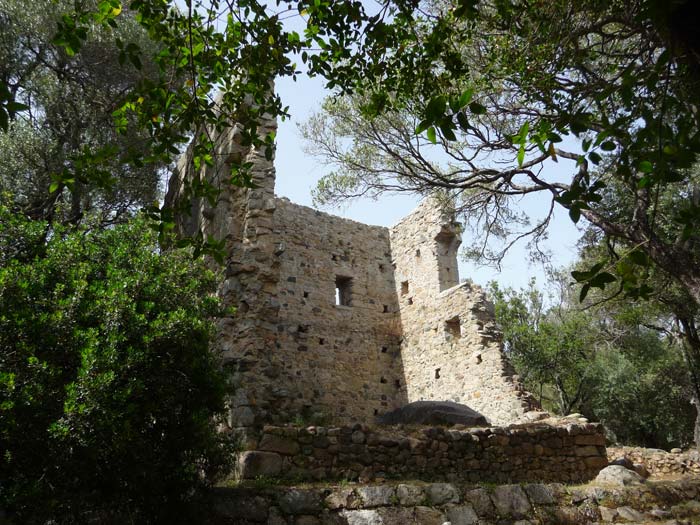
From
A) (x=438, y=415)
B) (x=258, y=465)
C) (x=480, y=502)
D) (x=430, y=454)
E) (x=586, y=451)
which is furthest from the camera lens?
(x=438, y=415)

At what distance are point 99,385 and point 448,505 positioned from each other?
11.6 feet

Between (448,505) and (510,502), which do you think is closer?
(448,505)

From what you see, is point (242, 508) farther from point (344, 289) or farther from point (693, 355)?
point (693, 355)

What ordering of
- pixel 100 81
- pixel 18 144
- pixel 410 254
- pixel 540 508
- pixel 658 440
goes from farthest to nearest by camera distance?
pixel 658 440 → pixel 410 254 → pixel 100 81 → pixel 18 144 → pixel 540 508

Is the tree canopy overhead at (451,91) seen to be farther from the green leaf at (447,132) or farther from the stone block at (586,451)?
the stone block at (586,451)

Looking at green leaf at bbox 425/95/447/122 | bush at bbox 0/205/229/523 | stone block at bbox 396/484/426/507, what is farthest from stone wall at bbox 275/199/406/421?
green leaf at bbox 425/95/447/122

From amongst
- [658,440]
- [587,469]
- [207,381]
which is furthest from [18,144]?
[658,440]

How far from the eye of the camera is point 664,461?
11.0 metres

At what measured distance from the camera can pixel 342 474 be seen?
6457mm

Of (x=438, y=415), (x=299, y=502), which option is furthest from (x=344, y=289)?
(x=299, y=502)

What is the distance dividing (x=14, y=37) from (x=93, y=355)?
38.6 feet

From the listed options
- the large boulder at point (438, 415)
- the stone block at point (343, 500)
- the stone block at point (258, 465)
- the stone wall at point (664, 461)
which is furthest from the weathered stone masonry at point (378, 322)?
the stone block at point (343, 500)

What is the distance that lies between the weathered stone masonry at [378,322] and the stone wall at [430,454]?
8.37ft

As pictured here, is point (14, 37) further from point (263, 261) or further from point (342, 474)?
point (342, 474)
